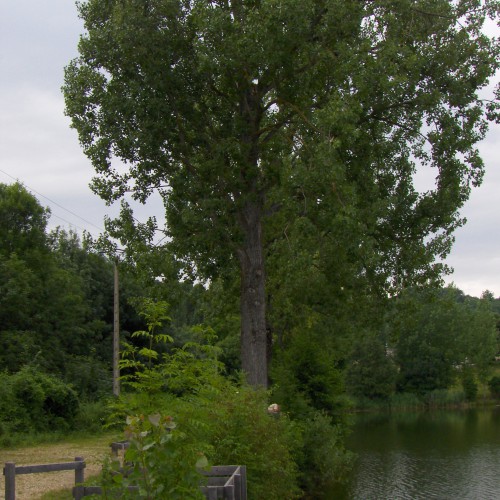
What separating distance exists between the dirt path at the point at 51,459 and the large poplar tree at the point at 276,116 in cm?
486

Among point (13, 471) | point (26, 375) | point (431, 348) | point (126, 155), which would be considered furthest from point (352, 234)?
point (431, 348)

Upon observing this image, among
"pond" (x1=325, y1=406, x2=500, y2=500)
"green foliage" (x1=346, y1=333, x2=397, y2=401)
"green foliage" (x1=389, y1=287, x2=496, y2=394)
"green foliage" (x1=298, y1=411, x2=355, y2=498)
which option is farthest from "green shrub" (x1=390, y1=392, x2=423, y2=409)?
"green foliage" (x1=298, y1=411, x2=355, y2=498)

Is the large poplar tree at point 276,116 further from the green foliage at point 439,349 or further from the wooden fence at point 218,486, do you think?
the green foliage at point 439,349

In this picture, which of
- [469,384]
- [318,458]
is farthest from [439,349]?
[318,458]

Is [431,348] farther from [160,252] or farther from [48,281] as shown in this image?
[160,252]

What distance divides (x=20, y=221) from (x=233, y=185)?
1964 centimetres

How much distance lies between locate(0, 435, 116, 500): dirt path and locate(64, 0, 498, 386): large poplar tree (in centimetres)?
486

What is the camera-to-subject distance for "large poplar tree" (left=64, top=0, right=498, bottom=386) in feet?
57.5

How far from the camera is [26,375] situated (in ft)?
81.4

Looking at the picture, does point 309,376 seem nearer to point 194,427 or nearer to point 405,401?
point 194,427

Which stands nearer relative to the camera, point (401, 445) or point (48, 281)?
point (48, 281)

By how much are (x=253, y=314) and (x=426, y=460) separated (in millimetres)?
16792

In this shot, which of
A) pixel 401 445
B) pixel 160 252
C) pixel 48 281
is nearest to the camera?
pixel 160 252

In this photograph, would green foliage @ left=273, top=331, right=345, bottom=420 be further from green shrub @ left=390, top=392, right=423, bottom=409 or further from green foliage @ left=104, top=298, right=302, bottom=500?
green shrub @ left=390, top=392, right=423, bottom=409
